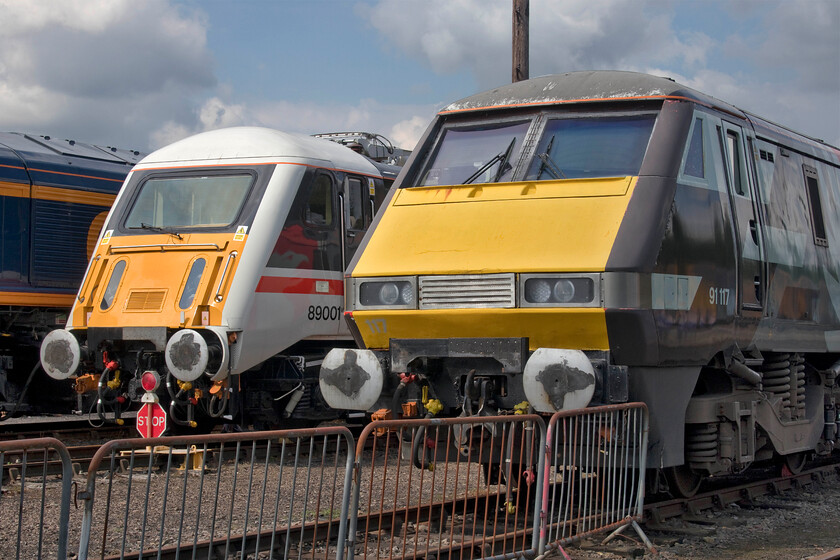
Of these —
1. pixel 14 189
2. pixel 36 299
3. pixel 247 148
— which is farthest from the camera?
pixel 36 299

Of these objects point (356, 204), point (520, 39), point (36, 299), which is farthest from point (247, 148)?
point (520, 39)

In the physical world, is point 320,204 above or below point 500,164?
above

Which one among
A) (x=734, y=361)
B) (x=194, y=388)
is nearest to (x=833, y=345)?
(x=734, y=361)

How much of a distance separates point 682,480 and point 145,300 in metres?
5.87

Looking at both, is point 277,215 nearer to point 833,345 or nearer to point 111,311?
point 111,311

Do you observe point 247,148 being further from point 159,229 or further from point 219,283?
point 219,283

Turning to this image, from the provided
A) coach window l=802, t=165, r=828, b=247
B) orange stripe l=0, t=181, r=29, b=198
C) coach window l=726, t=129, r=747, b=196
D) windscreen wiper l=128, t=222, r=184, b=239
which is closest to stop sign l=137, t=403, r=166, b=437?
windscreen wiper l=128, t=222, r=184, b=239

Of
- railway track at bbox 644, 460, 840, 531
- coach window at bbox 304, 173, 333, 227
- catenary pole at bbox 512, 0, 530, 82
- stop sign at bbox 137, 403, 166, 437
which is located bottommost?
railway track at bbox 644, 460, 840, 531

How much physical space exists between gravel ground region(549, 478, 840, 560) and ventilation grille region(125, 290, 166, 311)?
5.67m

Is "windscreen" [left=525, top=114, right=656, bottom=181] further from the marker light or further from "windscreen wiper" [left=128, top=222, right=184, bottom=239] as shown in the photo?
the marker light

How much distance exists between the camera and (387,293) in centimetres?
760

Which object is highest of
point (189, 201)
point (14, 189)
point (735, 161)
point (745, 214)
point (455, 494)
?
point (14, 189)

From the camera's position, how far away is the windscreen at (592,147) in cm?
753

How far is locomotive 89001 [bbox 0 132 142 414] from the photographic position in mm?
12805
